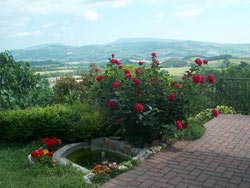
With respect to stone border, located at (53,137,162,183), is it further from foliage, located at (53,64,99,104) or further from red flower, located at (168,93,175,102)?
foliage, located at (53,64,99,104)

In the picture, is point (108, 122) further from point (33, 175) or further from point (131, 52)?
point (131, 52)

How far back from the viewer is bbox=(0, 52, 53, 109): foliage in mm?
7984

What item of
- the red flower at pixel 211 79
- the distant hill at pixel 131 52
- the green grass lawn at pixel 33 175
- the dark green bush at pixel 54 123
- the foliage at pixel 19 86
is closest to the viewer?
the green grass lawn at pixel 33 175

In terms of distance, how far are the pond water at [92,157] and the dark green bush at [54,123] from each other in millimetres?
338

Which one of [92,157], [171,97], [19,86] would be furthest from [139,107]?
[19,86]

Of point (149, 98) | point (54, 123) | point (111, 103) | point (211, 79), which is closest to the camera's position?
point (111, 103)

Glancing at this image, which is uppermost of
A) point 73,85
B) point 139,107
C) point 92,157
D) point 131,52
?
point 131,52

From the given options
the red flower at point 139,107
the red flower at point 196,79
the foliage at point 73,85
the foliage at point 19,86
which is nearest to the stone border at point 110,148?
the red flower at point 139,107

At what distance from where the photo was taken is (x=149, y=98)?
542 cm

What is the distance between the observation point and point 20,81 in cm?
876

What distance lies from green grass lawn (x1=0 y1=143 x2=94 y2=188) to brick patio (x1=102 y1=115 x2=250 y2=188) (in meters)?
0.50

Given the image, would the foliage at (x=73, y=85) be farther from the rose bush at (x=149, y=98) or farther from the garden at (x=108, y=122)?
the rose bush at (x=149, y=98)

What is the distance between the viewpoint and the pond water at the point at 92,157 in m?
5.21

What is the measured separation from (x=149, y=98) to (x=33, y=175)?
2264 mm
